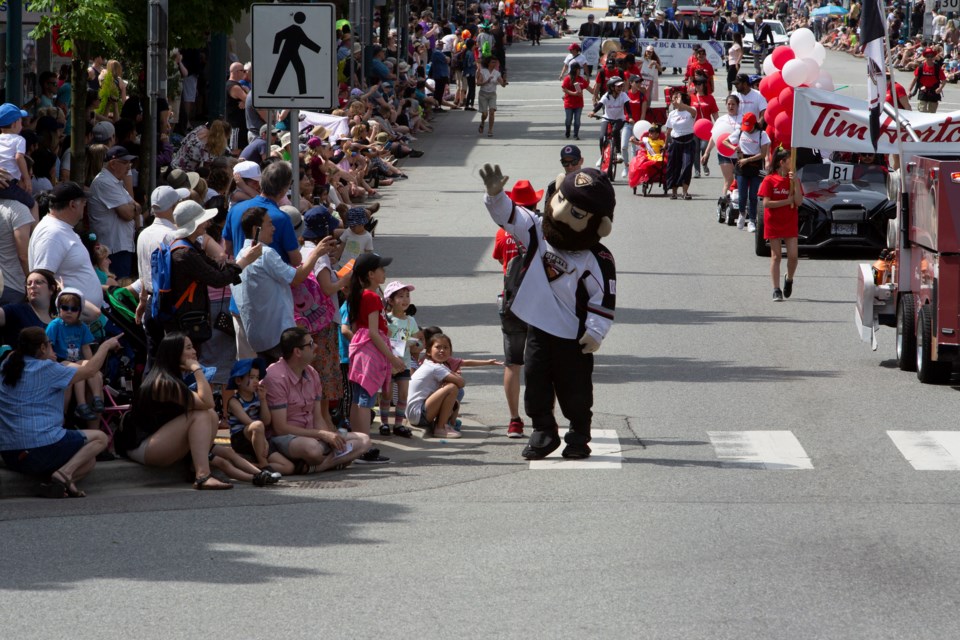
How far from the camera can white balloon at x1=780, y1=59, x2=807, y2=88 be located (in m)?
21.7

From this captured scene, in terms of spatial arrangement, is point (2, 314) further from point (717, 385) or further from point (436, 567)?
point (717, 385)

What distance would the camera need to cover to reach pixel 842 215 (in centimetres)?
2116

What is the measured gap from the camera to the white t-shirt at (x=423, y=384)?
11.8m

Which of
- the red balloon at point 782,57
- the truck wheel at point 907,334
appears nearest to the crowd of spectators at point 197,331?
the truck wheel at point 907,334

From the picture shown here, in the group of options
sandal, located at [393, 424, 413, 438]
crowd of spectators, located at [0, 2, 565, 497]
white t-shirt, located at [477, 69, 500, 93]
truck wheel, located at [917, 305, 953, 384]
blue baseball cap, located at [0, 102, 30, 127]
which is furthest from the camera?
white t-shirt, located at [477, 69, 500, 93]

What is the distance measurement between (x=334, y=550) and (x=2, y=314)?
10.2 ft

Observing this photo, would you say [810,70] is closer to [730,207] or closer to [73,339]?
[730,207]

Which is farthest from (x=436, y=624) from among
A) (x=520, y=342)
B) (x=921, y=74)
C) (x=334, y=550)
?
(x=921, y=74)

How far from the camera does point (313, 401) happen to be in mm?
10617

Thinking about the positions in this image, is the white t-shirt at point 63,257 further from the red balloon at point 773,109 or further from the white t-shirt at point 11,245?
the red balloon at point 773,109

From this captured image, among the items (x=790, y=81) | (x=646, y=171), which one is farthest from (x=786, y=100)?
(x=646, y=171)

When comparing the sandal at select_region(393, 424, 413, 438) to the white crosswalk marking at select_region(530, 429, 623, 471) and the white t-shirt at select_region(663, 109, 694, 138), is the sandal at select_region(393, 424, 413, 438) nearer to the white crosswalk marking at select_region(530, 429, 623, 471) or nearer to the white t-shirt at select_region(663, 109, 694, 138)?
the white crosswalk marking at select_region(530, 429, 623, 471)

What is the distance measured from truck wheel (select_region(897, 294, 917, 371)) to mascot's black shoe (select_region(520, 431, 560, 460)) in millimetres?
4710

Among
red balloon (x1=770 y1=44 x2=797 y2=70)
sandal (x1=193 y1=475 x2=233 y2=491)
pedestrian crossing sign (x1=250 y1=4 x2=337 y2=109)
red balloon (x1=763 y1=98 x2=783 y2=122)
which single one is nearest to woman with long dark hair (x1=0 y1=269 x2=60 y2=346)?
sandal (x1=193 y1=475 x2=233 y2=491)
